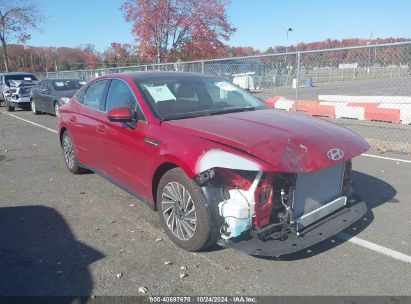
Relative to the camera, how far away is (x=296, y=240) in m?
3.06

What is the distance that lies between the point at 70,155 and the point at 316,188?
423cm

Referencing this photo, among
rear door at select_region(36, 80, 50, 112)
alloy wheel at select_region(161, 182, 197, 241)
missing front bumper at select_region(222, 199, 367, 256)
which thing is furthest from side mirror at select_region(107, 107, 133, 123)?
rear door at select_region(36, 80, 50, 112)

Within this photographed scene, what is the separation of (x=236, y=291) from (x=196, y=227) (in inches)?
25.9

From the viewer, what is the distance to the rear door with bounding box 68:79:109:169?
4910 mm

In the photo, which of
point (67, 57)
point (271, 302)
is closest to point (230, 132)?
point (271, 302)

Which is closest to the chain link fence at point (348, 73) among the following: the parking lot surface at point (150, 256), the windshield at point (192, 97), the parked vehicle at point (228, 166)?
the windshield at point (192, 97)

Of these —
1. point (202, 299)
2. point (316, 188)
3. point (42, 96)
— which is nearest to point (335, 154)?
point (316, 188)

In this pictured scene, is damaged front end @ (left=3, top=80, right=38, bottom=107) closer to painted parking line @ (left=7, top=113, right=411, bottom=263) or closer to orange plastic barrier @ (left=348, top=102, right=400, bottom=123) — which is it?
orange plastic barrier @ (left=348, top=102, right=400, bottom=123)

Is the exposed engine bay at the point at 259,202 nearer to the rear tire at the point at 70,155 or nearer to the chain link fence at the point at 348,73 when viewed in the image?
the rear tire at the point at 70,155

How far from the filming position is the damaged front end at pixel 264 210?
119 inches

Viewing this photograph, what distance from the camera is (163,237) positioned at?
12.4ft

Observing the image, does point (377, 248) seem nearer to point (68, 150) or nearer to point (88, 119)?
point (88, 119)

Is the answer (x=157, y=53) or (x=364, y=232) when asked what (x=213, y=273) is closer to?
(x=364, y=232)

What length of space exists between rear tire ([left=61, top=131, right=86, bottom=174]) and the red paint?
1203 millimetres
